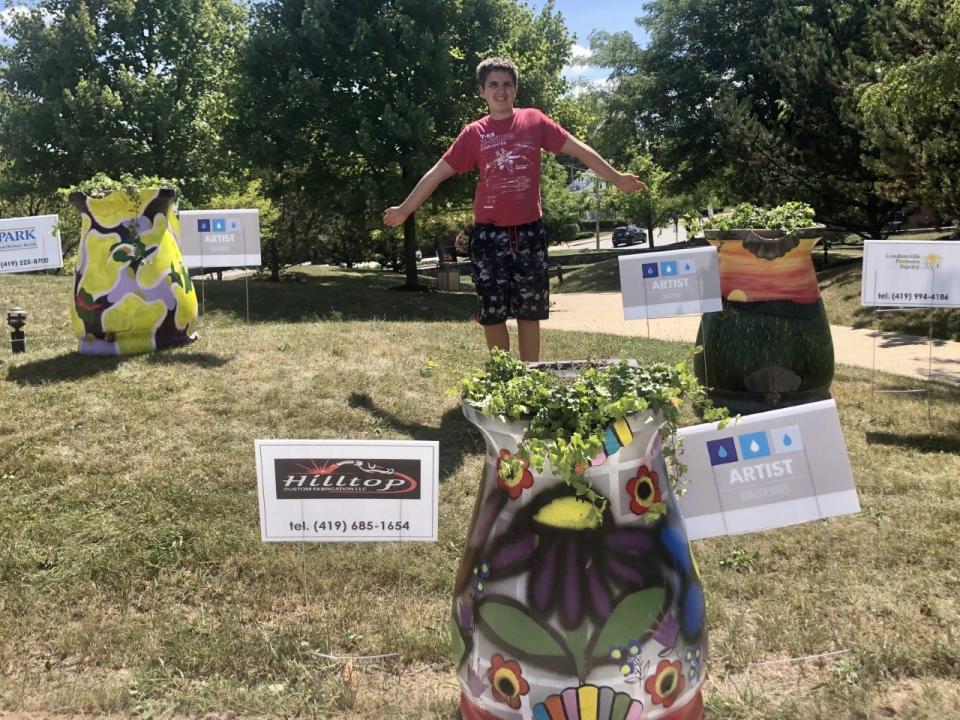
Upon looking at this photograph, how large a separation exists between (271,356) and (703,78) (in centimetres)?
1844

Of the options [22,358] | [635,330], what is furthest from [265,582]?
[635,330]

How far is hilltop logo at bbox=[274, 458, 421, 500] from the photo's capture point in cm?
273

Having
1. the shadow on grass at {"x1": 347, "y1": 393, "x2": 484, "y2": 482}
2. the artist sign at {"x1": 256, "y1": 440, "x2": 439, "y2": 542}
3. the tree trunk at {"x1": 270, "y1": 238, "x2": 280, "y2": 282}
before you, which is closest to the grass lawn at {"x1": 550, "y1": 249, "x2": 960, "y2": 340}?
the shadow on grass at {"x1": 347, "y1": 393, "x2": 484, "y2": 482}

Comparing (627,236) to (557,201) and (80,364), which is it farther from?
(80,364)

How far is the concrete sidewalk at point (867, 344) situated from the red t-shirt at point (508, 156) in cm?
428

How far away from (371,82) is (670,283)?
483 inches

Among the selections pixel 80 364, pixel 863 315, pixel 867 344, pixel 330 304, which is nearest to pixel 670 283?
pixel 80 364

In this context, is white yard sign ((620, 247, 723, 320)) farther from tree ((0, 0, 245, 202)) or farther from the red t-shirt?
tree ((0, 0, 245, 202))

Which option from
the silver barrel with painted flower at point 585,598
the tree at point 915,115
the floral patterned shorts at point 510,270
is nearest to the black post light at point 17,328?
the floral patterned shorts at point 510,270

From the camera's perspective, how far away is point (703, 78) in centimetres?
2112

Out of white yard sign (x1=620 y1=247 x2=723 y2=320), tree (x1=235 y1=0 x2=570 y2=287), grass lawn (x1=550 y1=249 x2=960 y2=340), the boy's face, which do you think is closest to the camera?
the boy's face

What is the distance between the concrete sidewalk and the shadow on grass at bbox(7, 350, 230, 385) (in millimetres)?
5184

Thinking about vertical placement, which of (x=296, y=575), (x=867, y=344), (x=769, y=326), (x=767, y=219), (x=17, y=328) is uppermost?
(x=767, y=219)

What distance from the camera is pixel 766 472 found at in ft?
8.83
